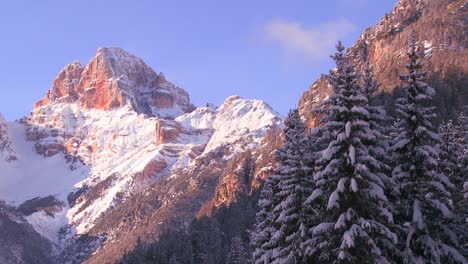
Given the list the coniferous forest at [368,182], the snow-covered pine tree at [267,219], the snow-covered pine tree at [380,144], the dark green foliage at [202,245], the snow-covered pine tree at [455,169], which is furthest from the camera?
the dark green foliage at [202,245]

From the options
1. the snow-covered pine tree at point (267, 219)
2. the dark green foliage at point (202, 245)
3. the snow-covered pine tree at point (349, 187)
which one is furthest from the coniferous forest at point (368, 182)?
the dark green foliage at point (202, 245)

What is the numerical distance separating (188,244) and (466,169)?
112 metres

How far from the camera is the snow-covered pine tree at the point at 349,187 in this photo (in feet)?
95.0

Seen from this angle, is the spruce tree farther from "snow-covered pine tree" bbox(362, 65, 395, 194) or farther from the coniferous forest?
"snow-covered pine tree" bbox(362, 65, 395, 194)

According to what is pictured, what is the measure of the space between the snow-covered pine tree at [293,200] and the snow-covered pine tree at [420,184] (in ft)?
17.8

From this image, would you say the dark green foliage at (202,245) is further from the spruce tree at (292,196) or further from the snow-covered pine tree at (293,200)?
the snow-covered pine tree at (293,200)

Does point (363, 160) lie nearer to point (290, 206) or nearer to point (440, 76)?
point (290, 206)

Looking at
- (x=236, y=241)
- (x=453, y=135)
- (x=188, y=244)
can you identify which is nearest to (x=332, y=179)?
(x=453, y=135)

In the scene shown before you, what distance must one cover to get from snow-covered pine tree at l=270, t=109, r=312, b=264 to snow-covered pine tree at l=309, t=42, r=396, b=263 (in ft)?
14.4

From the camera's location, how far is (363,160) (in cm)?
2948

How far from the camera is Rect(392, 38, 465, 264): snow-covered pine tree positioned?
31891 millimetres

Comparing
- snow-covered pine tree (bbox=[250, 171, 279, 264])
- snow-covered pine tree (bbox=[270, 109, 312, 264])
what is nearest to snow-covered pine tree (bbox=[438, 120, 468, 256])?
snow-covered pine tree (bbox=[270, 109, 312, 264])

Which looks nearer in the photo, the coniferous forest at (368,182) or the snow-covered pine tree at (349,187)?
the snow-covered pine tree at (349,187)

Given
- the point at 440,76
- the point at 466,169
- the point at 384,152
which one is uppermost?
the point at 440,76
